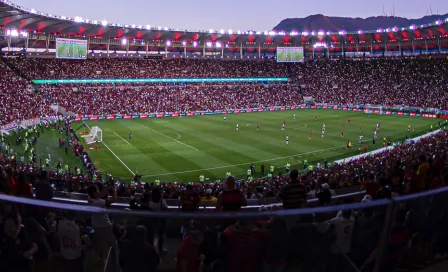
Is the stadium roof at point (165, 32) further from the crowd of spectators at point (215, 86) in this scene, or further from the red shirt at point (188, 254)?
the red shirt at point (188, 254)

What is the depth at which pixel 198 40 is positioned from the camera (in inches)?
3937

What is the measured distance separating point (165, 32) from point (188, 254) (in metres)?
90.9

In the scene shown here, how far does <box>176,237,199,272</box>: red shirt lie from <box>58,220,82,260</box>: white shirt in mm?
1296

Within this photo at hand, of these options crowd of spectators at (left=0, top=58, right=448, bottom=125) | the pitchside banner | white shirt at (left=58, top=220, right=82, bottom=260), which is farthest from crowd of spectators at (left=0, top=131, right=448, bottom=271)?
the pitchside banner

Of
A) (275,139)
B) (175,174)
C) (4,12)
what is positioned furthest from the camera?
(4,12)

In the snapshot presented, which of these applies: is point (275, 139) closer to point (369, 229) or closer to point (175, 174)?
point (175, 174)

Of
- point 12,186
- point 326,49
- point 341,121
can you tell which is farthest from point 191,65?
point 12,186

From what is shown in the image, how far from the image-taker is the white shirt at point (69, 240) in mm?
4617

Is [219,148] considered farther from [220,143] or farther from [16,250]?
[16,250]

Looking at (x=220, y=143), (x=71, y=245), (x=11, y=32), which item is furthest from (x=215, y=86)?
(x=71, y=245)

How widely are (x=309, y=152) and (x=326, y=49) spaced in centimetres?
8074

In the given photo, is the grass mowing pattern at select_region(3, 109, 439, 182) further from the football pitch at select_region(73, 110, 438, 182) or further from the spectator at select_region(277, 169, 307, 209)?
the spectator at select_region(277, 169, 307, 209)

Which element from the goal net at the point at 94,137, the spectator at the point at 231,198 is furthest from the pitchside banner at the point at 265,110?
the spectator at the point at 231,198

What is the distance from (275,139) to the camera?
44125mm
